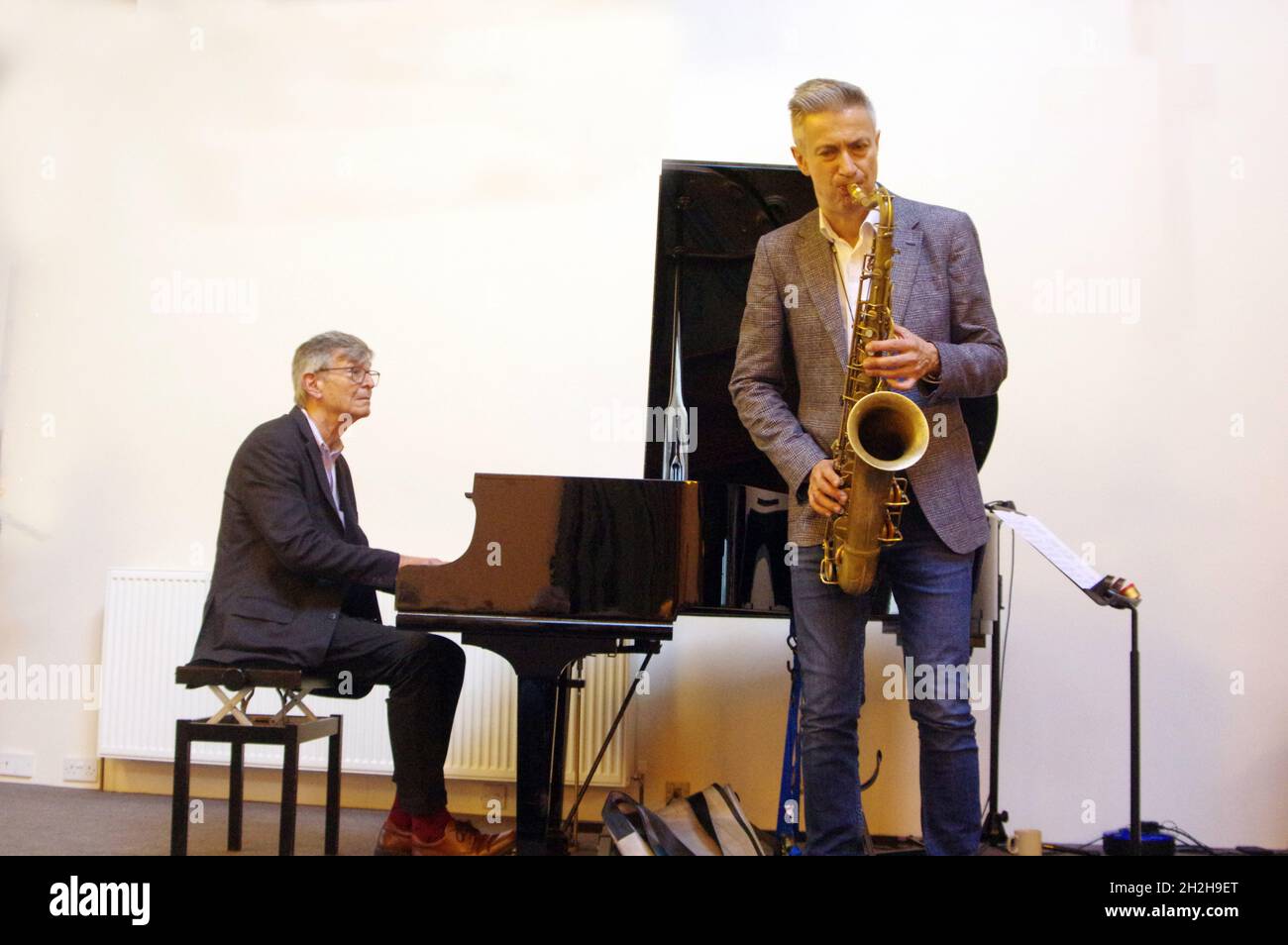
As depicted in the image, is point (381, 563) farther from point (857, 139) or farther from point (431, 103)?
point (431, 103)

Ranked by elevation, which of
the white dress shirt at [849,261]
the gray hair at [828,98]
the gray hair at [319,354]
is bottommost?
the gray hair at [319,354]

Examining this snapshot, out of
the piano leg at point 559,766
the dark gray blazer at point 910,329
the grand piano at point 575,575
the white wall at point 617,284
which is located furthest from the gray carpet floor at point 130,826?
the dark gray blazer at point 910,329

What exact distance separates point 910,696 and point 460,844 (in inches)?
54.3

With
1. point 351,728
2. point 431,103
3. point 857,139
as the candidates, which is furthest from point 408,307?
point 857,139

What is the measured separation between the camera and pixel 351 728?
3965 millimetres

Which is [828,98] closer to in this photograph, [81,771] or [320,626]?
[320,626]

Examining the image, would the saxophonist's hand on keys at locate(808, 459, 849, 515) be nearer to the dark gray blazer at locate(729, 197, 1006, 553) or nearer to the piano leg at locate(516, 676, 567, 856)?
the dark gray blazer at locate(729, 197, 1006, 553)

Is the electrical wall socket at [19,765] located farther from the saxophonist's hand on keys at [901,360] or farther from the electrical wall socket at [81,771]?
the saxophonist's hand on keys at [901,360]

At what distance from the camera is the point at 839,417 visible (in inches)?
91.7

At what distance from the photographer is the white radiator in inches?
153

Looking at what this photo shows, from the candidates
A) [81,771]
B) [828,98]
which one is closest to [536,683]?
[828,98]

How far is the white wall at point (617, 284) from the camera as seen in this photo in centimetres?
390

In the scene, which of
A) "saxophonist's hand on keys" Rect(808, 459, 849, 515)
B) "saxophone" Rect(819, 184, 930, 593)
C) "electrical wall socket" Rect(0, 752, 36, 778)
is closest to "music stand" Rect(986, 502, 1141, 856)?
"saxophone" Rect(819, 184, 930, 593)

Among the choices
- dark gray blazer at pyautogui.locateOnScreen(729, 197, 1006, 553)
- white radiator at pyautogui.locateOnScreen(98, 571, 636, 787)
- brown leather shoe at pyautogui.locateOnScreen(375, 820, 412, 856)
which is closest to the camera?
dark gray blazer at pyautogui.locateOnScreen(729, 197, 1006, 553)
